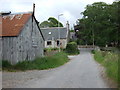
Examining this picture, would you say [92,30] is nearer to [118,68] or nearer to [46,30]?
[46,30]

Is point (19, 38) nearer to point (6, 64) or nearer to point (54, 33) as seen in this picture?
point (6, 64)

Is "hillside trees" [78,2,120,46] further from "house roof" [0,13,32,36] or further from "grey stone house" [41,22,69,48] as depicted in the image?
"house roof" [0,13,32,36]

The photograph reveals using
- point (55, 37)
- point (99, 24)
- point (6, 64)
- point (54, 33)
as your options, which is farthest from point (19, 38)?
point (54, 33)

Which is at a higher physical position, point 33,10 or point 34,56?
point 33,10

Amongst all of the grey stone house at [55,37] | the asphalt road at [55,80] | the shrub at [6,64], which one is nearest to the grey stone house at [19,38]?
the shrub at [6,64]

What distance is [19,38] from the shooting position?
71.9 feet

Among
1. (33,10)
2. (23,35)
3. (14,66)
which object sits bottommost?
(14,66)

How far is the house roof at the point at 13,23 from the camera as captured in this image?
22.0 meters

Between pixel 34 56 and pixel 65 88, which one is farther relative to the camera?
pixel 34 56

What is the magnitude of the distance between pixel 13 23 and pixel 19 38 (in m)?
2.69

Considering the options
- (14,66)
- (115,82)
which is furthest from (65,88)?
(14,66)

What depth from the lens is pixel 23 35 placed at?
22734 mm

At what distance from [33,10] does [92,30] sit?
1461 inches

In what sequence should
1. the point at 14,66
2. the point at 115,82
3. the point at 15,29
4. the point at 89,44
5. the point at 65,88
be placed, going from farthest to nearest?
1. the point at 89,44
2. the point at 15,29
3. the point at 14,66
4. the point at 115,82
5. the point at 65,88
